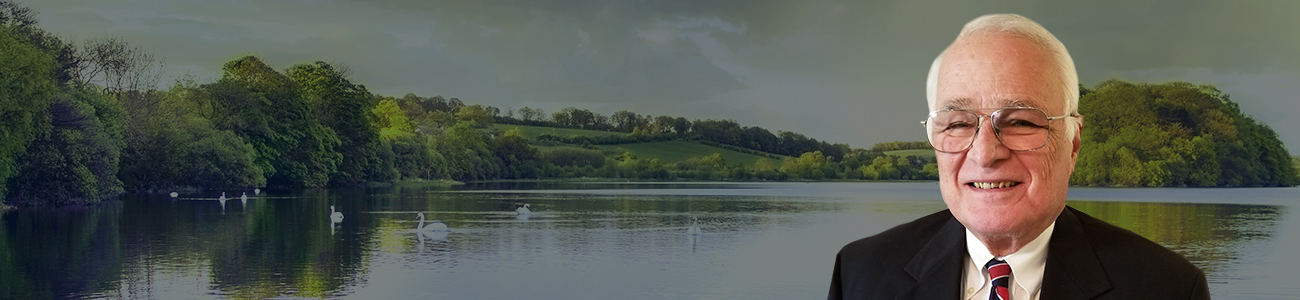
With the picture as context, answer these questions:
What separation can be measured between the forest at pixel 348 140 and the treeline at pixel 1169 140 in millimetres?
161

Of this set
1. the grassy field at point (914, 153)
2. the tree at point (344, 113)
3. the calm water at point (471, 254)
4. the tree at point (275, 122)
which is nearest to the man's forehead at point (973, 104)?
the calm water at point (471, 254)

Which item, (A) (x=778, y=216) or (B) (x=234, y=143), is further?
(B) (x=234, y=143)

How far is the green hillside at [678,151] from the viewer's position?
5551 inches

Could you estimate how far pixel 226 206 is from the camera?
163 ft

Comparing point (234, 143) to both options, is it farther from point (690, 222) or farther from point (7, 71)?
point (690, 222)

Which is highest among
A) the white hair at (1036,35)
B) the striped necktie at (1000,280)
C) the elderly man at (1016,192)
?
the white hair at (1036,35)

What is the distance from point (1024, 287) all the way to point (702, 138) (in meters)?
145

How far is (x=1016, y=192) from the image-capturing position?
5.09ft

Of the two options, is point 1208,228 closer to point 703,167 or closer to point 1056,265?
point 1056,265

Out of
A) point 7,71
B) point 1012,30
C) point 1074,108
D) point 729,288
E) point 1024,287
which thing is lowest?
point 729,288

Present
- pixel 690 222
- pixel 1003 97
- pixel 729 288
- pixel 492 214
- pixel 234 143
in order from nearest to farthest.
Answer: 1. pixel 1003 97
2. pixel 729 288
3. pixel 690 222
4. pixel 492 214
5. pixel 234 143

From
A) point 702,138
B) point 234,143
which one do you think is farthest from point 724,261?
point 702,138

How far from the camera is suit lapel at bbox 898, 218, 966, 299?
1.68m

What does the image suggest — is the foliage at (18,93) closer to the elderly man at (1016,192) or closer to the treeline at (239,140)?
the treeline at (239,140)
